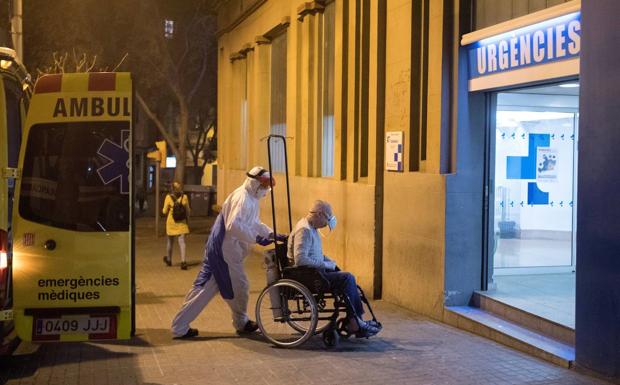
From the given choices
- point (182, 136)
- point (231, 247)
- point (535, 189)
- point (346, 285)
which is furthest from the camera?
point (182, 136)

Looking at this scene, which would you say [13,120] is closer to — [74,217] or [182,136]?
[74,217]

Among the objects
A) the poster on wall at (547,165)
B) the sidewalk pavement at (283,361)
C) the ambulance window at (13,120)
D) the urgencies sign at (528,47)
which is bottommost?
the sidewalk pavement at (283,361)

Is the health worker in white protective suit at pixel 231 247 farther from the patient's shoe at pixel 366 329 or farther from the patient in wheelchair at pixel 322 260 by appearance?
the patient's shoe at pixel 366 329

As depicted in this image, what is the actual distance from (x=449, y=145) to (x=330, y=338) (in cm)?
295

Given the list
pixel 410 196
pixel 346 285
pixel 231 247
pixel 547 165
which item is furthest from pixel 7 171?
pixel 547 165

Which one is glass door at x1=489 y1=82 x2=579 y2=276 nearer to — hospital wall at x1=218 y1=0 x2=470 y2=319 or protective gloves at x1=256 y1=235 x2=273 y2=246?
hospital wall at x1=218 y1=0 x2=470 y2=319

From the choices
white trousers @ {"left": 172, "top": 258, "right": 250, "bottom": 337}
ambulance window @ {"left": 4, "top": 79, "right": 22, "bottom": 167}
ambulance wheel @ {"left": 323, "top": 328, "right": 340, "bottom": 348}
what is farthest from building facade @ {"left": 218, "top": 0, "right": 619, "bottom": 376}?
ambulance window @ {"left": 4, "top": 79, "right": 22, "bottom": 167}

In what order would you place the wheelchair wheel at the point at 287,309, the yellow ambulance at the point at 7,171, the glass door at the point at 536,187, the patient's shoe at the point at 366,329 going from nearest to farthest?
the yellow ambulance at the point at 7,171 → the wheelchair wheel at the point at 287,309 → the patient's shoe at the point at 366,329 → the glass door at the point at 536,187

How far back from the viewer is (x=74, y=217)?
628 cm

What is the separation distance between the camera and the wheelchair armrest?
286 inches

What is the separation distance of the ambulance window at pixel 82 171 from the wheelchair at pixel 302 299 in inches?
71.0

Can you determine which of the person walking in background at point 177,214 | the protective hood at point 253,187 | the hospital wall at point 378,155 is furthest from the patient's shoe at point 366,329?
the person walking in background at point 177,214

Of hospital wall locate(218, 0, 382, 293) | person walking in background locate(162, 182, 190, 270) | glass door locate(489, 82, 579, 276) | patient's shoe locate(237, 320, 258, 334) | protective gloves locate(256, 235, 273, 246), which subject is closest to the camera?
protective gloves locate(256, 235, 273, 246)

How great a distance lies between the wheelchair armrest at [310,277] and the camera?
23.8 ft
